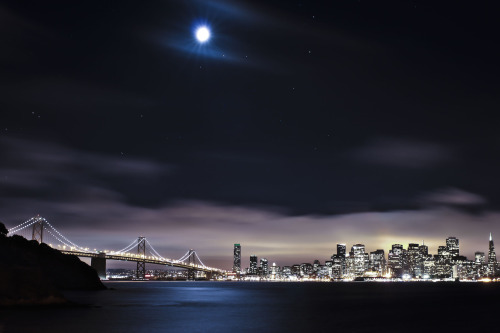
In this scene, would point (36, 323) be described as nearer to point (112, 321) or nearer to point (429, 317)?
point (112, 321)

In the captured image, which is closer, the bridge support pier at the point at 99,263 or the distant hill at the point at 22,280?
the distant hill at the point at 22,280

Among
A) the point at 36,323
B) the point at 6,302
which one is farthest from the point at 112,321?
the point at 6,302

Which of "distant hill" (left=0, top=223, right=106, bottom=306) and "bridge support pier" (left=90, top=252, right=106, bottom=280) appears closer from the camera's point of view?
"distant hill" (left=0, top=223, right=106, bottom=306)

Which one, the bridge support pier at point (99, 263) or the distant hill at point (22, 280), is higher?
the distant hill at point (22, 280)

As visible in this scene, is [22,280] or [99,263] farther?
[99,263]

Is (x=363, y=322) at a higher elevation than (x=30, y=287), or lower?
lower

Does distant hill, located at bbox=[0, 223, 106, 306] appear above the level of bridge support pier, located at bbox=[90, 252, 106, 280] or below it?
above

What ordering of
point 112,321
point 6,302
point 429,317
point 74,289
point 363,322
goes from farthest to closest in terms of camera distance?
point 74,289 → point 429,317 → point 363,322 → point 6,302 → point 112,321

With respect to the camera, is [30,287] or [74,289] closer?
[30,287]

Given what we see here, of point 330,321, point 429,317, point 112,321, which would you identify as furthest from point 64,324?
point 429,317

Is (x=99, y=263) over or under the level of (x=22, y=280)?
under

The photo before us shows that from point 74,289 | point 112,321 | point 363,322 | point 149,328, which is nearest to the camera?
point 149,328
